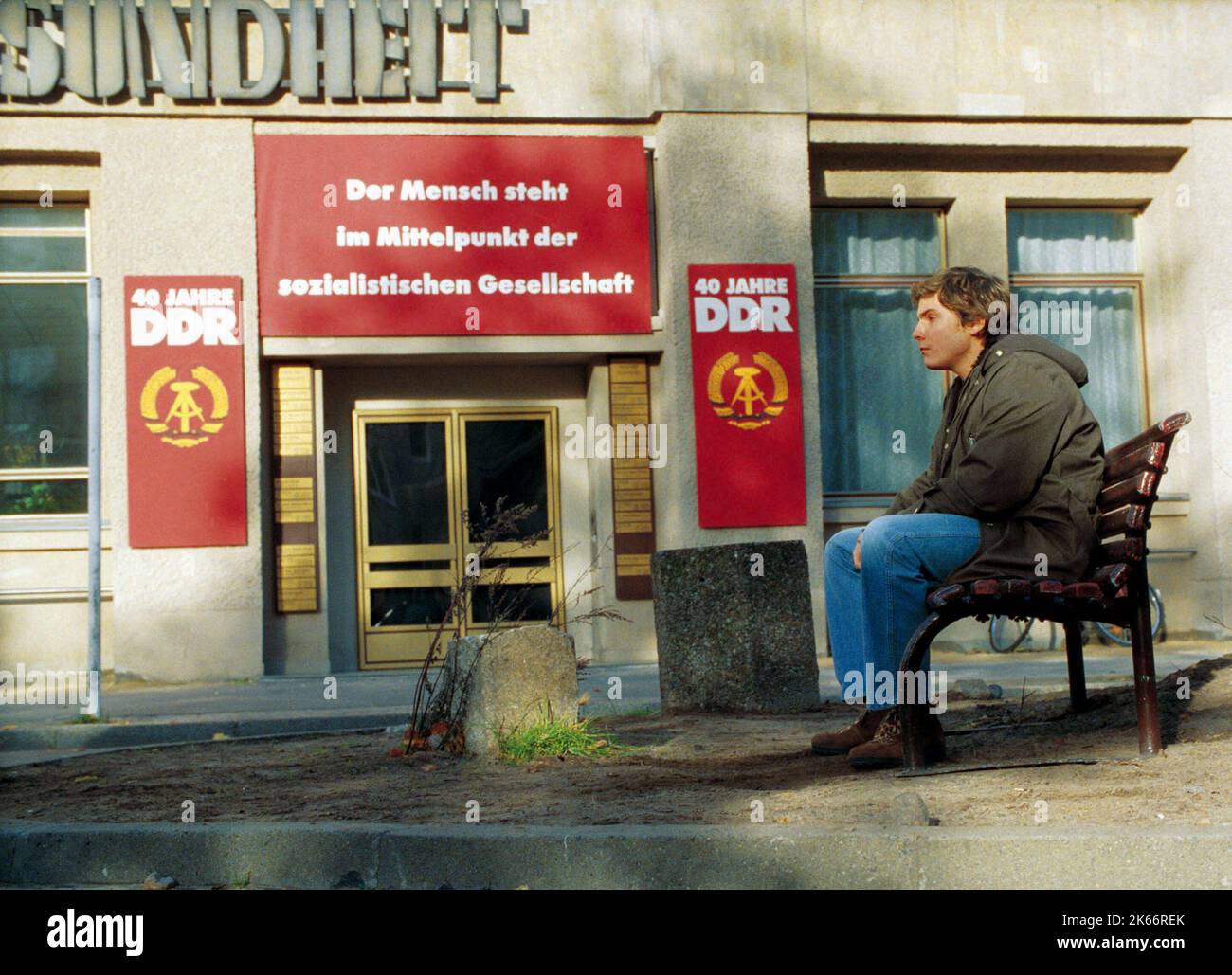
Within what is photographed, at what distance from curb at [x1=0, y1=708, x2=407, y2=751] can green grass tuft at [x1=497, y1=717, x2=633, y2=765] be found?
2.09 metres

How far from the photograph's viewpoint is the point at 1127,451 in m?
5.31

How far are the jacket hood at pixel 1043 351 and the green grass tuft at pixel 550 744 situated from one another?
6.93 feet

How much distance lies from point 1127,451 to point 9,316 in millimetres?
10552

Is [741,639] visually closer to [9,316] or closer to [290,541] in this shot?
[290,541]

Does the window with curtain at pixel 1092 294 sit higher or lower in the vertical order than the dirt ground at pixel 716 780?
higher

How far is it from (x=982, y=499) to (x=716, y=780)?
4.30 feet

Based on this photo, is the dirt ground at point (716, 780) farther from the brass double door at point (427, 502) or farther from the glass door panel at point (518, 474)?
the glass door panel at point (518, 474)

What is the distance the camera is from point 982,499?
205 inches

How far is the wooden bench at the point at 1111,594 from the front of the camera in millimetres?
4938

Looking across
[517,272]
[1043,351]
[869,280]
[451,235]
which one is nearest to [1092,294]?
[869,280]

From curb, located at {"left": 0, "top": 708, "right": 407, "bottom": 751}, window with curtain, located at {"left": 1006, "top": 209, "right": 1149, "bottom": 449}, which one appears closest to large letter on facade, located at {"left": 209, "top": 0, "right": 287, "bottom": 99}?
curb, located at {"left": 0, "top": 708, "right": 407, "bottom": 751}

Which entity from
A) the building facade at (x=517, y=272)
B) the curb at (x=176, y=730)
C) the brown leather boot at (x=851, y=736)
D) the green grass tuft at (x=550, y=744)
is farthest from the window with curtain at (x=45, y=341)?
the brown leather boot at (x=851, y=736)

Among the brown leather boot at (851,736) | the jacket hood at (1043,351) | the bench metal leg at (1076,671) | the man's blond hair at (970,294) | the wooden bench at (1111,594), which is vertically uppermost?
Result: the man's blond hair at (970,294)

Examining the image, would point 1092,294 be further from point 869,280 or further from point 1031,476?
point 1031,476
